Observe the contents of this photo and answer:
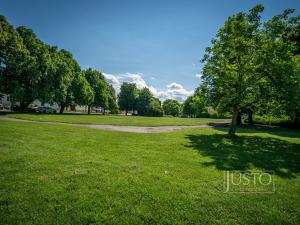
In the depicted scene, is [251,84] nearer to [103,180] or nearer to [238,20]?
[238,20]

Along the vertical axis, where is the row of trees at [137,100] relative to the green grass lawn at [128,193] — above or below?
above

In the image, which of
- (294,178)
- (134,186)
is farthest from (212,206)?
(294,178)

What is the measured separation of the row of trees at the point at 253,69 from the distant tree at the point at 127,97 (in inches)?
2602

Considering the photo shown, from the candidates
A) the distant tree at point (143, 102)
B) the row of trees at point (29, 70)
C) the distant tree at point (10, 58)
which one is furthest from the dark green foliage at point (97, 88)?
the distant tree at point (10, 58)

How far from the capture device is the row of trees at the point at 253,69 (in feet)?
45.5

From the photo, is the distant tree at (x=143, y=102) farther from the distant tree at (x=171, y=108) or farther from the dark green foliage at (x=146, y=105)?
the distant tree at (x=171, y=108)

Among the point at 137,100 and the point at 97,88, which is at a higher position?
the point at 97,88

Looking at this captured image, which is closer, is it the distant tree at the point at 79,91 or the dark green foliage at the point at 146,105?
the distant tree at the point at 79,91

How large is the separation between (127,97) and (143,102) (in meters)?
8.07

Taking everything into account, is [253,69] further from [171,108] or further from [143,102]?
[171,108]

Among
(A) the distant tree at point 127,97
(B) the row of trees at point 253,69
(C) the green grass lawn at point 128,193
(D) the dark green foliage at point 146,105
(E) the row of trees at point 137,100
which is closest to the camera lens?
(C) the green grass lawn at point 128,193

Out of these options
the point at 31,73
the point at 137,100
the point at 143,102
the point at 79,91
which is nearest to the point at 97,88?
the point at 79,91

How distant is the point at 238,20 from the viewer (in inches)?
598

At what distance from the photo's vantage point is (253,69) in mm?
14250
